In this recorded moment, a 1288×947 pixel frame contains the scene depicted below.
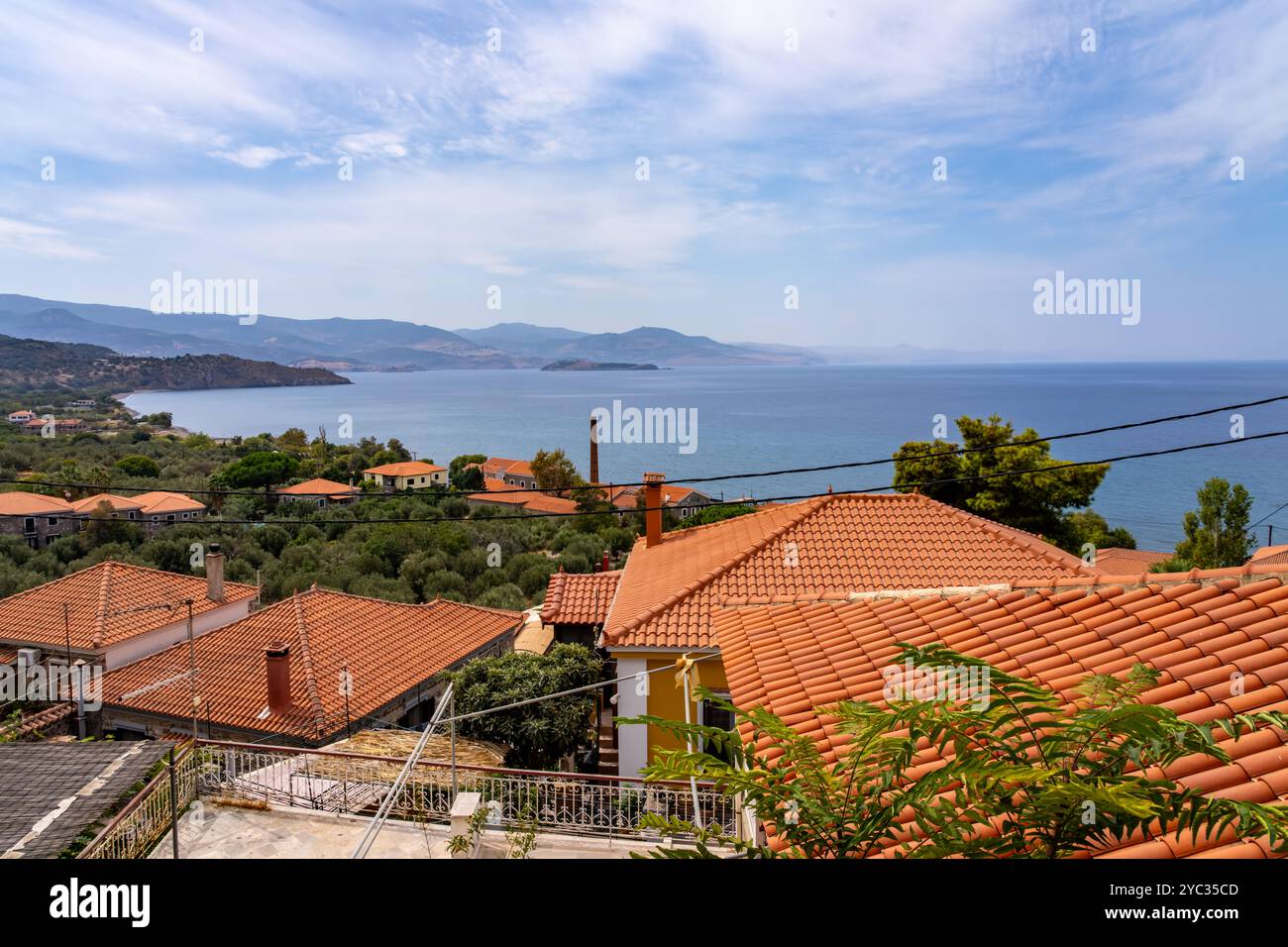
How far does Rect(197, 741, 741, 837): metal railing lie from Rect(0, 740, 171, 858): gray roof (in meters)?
0.89

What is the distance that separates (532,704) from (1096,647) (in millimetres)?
8461

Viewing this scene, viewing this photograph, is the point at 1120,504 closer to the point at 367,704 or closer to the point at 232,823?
the point at 367,704

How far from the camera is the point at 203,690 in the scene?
626 inches

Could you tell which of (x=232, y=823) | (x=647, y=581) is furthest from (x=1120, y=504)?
(x=232, y=823)

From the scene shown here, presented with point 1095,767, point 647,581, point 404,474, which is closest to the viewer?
point 1095,767

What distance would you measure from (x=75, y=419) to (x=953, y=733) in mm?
106599

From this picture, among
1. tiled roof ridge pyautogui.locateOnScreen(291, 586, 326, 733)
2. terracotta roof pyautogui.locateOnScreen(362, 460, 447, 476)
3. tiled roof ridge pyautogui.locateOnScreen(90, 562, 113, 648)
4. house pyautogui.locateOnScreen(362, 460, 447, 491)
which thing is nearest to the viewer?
tiled roof ridge pyautogui.locateOnScreen(291, 586, 326, 733)

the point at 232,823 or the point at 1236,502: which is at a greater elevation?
the point at 1236,502

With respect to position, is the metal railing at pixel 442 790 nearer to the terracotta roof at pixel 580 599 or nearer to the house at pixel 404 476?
the terracotta roof at pixel 580 599

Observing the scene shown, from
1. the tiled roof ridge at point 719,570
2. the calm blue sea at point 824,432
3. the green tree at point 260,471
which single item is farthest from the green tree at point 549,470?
the tiled roof ridge at point 719,570

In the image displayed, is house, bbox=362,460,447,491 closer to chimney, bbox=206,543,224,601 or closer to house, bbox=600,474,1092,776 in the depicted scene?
chimney, bbox=206,543,224,601

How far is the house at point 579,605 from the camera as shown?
49.1ft

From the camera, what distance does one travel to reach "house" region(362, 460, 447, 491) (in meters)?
67.9
